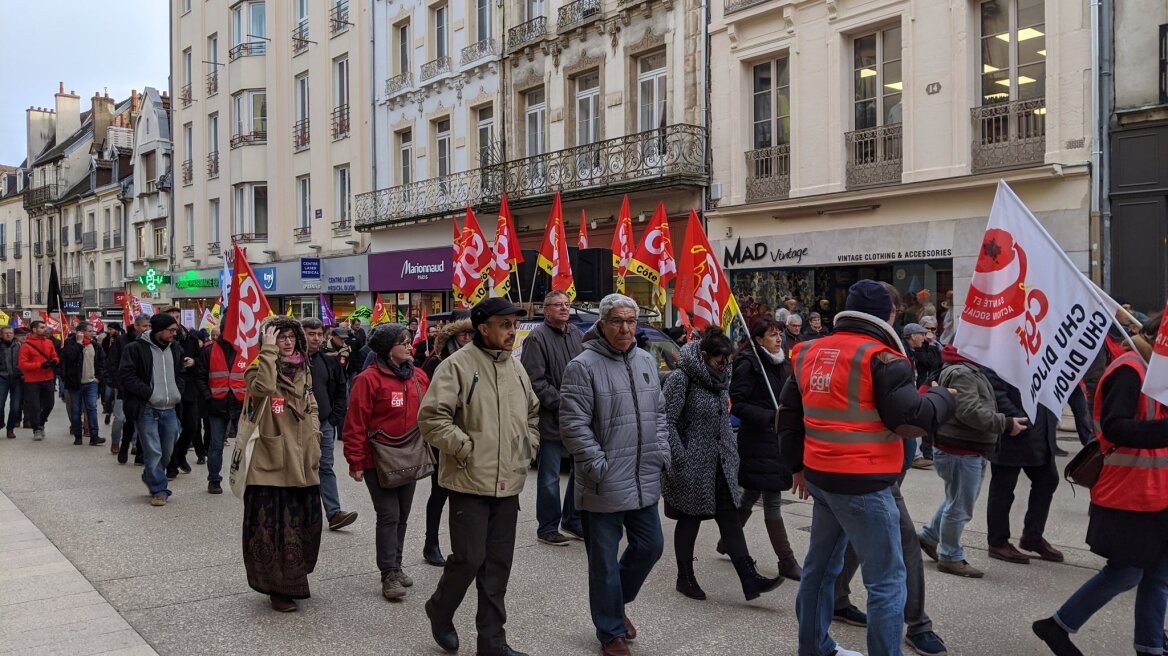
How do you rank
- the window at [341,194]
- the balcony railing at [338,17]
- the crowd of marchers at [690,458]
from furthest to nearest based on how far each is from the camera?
the window at [341,194]
the balcony railing at [338,17]
the crowd of marchers at [690,458]

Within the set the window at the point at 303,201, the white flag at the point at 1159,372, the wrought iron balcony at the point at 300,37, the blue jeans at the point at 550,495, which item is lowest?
the blue jeans at the point at 550,495

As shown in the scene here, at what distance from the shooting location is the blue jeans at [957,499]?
20.7ft

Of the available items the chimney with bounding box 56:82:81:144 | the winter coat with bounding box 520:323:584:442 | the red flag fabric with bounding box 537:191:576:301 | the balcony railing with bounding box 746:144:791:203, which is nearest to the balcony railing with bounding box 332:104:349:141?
the balcony railing with bounding box 746:144:791:203

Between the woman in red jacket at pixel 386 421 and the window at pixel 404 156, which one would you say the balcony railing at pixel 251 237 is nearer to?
the window at pixel 404 156

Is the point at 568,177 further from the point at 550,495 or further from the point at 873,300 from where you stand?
the point at 873,300

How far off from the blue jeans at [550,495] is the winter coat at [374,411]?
1.49 m

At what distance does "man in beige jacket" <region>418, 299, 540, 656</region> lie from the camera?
4793mm

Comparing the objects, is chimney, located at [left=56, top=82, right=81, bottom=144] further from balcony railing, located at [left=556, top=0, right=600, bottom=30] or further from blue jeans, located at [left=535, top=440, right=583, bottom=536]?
blue jeans, located at [left=535, top=440, right=583, bottom=536]

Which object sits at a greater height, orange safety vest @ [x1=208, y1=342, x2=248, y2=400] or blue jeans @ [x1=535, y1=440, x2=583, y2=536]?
orange safety vest @ [x1=208, y1=342, x2=248, y2=400]

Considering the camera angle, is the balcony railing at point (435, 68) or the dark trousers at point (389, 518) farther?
the balcony railing at point (435, 68)

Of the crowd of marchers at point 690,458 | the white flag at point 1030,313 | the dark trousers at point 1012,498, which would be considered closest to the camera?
the crowd of marchers at point 690,458

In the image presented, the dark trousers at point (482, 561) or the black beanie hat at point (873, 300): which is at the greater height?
the black beanie hat at point (873, 300)

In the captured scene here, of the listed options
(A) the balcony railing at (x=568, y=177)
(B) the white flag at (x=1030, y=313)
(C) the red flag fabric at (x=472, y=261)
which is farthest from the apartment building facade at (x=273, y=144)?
(B) the white flag at (x=1030, y=313)

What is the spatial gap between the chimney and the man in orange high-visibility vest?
6382 cm
